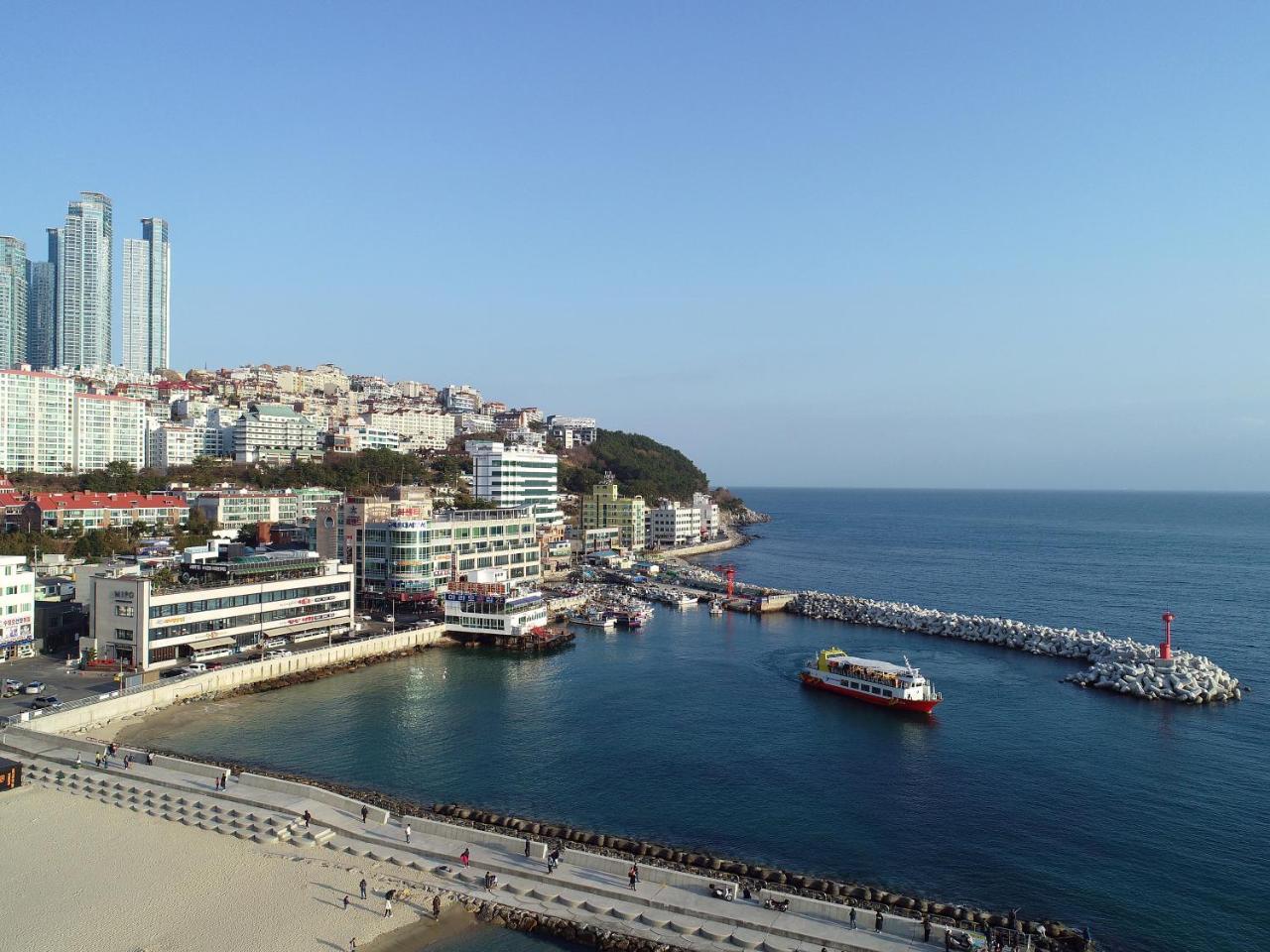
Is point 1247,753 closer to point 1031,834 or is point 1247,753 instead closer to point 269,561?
point 1031,834

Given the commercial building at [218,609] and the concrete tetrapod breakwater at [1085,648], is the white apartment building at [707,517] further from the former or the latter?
the commercial building at [218,609]

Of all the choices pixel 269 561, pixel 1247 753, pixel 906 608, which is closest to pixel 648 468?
pixel 906 608

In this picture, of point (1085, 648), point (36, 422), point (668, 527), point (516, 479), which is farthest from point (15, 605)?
point (668, 527)

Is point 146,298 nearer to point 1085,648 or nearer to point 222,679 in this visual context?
point 222,679

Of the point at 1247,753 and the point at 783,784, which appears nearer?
the point at 783,784

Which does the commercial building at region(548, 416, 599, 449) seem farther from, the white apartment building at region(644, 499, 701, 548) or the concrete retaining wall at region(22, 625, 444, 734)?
the concrete retaining wall at region(22, 625, 444, 734)

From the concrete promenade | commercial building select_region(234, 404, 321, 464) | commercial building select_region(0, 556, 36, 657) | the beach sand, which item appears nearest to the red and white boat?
the concrete promenade
